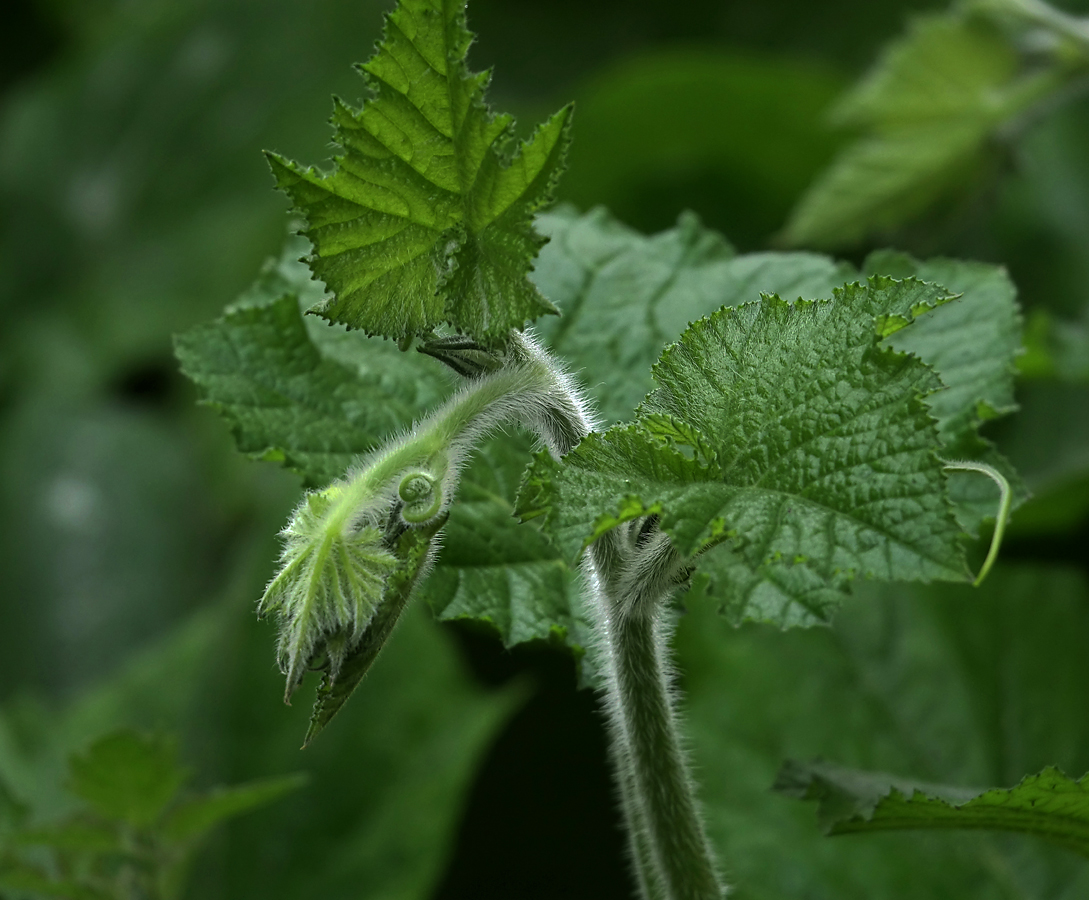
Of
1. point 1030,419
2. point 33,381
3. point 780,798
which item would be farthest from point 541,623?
point 33,381

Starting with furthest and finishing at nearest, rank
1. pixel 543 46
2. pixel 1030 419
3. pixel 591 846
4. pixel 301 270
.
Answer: pixel 543 46 < pixel 1030 419 < pixel 591 846 < pixel 301 270

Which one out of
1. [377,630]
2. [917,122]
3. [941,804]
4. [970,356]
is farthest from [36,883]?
[917,122]

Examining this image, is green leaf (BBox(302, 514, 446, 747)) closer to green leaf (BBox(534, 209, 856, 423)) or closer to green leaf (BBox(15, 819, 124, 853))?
green leaf (BBox(534, 209, 856, 423))

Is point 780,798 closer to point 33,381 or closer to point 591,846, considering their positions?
point 591,846

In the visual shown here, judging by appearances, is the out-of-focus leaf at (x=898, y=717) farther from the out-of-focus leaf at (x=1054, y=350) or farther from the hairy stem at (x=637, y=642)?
the hairy stem at (x=637, y=642)

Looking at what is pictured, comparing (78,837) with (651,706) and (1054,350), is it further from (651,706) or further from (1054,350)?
(1054,350)

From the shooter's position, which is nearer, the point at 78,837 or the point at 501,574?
the point at 501,574
